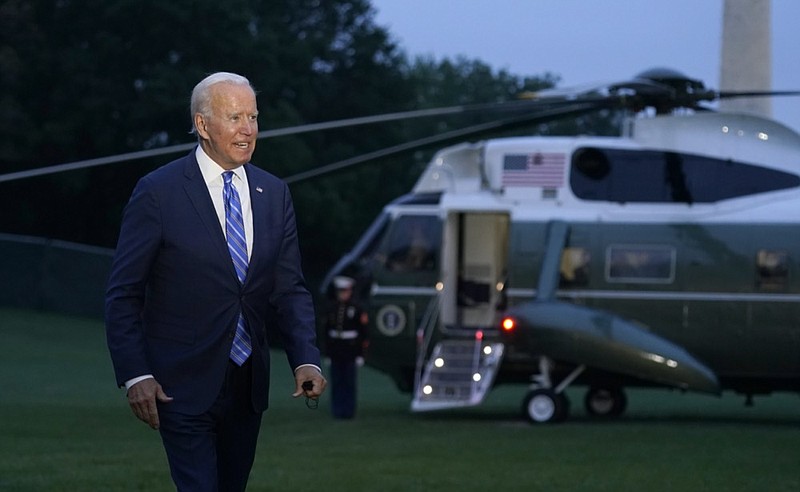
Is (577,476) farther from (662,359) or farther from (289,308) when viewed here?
(289,308)

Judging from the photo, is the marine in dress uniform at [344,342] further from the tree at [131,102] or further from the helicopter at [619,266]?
the tree at [131,102]

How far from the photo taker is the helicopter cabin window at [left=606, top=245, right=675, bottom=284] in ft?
56.2

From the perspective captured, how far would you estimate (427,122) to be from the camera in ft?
234

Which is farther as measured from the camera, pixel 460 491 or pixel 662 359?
pixel 662 359

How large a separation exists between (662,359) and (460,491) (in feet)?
20.7

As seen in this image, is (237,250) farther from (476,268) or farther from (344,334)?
(476,268)

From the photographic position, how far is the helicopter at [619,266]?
1634 cm

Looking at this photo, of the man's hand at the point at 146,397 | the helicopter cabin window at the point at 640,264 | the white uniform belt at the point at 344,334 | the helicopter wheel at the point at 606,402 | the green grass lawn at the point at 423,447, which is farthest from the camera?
the helicopter wheel at the point at 606,402

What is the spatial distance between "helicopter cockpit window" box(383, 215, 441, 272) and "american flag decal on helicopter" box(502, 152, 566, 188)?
1079 millimetres

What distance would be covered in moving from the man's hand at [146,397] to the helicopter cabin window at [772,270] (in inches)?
498

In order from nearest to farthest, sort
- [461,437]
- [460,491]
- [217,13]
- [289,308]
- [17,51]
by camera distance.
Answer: [289,308] < [460,491] < [461,437] < [17,51] < [217,13]

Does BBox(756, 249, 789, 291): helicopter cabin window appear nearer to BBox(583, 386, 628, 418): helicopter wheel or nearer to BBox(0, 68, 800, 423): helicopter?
BBox(0, 68, 800, 423): helicopter

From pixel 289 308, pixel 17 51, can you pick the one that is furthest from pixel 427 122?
pixel 289 308

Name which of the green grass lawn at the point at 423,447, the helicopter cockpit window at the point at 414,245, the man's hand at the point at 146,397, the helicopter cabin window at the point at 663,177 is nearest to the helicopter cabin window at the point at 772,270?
the helicopter cabin window at the point at 663,177
